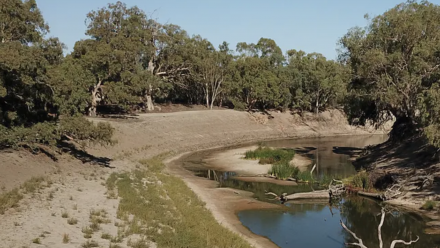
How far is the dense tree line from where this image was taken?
97.6 ft

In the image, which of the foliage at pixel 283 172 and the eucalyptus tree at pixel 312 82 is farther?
the eucalyptus tree at pixel 312 82

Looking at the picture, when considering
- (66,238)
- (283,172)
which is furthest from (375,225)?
(66,238)

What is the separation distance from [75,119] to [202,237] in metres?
18.9

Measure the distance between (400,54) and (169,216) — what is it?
29.2 meters

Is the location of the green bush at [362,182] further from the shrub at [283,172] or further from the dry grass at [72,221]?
the dry grass at [72,221]

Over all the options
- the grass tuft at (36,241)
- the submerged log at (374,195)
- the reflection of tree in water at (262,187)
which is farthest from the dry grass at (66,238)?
the submerged log at (374,195)

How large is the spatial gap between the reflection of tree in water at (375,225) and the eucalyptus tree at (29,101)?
20.9m

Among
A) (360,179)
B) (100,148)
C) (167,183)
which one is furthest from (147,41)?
(360,179)

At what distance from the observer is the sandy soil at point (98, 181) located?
1744 centimetres

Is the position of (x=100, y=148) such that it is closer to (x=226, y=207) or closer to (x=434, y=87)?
(x=226, y=207)

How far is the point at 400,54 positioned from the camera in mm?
38875

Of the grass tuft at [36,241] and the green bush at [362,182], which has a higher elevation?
the grass tuft at [36,241]

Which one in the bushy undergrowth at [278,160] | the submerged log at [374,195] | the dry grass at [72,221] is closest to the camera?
the dry grass at [72,221]

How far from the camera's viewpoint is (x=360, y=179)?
1326 inches
